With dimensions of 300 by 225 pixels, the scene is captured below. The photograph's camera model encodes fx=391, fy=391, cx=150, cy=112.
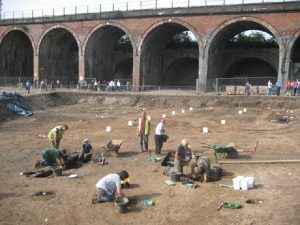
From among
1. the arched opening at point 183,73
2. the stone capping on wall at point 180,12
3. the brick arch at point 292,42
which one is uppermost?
the stone capping on wall at point 180,12

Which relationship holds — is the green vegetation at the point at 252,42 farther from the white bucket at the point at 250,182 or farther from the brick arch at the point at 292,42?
the white bucket at the point at 250,182

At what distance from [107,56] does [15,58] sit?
42.8 ft

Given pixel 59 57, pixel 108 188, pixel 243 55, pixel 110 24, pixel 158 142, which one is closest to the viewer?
pixel 108 188

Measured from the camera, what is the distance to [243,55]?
43.6 meters

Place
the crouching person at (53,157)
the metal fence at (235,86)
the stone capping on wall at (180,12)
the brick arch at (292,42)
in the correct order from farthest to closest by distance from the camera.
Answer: the metal fence at (235,86) < the stone capping on wall at (180,12) < the brick arch at (292,42) < the crouching person at (53,157)

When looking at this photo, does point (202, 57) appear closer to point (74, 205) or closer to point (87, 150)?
point (87, 150)

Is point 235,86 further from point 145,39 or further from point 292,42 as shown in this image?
point 145,39

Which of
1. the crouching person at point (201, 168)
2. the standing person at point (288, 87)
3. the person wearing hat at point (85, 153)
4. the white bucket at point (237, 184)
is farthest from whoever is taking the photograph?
the standing person at point (288, 87)

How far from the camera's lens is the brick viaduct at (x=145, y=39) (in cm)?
3334

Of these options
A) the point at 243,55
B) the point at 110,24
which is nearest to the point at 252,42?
the point at 243,55

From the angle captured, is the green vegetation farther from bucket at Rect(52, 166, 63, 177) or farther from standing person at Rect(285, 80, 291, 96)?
bucket at Rect(52, 166, 63, 177)

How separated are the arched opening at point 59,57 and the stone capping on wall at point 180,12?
99.6 inches

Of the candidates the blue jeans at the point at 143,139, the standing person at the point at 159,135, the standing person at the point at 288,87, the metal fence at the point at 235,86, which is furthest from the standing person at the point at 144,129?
the standing person at the point at 288,87

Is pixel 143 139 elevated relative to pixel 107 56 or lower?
lower
